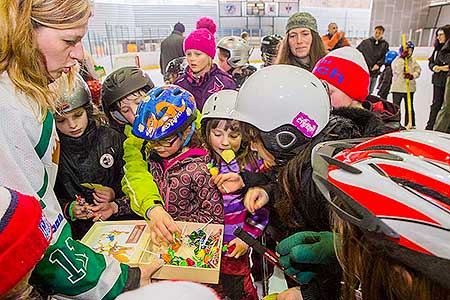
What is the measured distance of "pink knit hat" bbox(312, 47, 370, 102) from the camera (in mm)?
2021

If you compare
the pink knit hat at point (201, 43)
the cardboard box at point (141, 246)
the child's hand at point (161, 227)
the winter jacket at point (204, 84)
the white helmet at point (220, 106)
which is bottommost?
the cardboard box at point (141, 246)

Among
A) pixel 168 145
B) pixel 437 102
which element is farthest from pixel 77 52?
pixel 437 102

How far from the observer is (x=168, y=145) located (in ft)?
5.97

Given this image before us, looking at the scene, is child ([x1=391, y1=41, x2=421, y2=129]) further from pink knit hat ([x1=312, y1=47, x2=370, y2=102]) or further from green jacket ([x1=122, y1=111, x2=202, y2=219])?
green jacket ([x1=122, y1=111, x2=202, y2=219])

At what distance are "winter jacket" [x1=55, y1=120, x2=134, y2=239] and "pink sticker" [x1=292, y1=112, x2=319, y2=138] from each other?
104 cm

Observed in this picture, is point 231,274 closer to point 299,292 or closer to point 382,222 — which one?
point 299,292

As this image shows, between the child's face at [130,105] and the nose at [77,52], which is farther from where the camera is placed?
the child's face at [130,105]

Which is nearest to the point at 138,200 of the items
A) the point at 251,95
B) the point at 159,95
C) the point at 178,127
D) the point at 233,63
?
the point at 178,127

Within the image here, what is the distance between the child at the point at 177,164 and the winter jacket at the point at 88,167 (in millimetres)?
284

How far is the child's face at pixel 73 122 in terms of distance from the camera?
1858 mm

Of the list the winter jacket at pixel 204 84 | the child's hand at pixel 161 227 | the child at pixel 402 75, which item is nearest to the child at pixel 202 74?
the winter jacket at pixel 204 84

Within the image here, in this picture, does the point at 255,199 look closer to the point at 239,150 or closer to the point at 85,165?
the point at 239,150

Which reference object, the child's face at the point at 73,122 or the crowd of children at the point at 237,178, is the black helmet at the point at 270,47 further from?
the child's face at the point at 73,122

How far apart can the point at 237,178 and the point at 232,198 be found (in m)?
0.19
